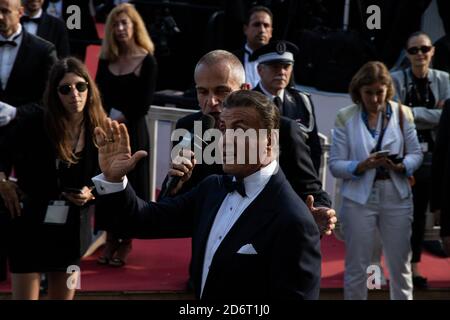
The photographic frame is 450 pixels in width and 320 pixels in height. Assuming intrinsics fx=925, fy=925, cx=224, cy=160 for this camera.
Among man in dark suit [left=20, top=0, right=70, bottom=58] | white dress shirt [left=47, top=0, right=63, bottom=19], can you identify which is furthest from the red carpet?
white dress shirt [left=47, top=0, right=63, bottom=19]

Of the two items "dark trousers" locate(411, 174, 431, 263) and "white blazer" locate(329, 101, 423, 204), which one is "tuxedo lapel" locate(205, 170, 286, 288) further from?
"dark trousers" locate(411, 174, 431, 263)

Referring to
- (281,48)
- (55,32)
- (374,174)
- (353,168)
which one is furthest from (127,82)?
(374,174)

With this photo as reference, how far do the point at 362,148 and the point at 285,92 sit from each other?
792 millimetres

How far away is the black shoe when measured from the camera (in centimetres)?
673

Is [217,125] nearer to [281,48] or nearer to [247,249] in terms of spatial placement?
[247,249]

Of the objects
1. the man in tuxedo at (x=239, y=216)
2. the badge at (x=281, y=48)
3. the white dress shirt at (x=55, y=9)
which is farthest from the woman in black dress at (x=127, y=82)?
the man in tuxedo at (x=239, y=216)

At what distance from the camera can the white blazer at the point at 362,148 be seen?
6059 mm

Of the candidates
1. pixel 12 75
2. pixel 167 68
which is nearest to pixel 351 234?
pixel 12 75

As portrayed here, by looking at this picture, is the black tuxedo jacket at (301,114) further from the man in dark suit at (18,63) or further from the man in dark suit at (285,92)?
the man in dark suit at (18,63)

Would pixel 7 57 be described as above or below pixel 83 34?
below

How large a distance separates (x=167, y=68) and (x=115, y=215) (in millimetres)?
6383

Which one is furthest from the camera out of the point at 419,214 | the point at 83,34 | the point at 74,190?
the point at 83,34

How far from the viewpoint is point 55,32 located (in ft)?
24.1

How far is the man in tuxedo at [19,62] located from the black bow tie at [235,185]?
3.15 metres
